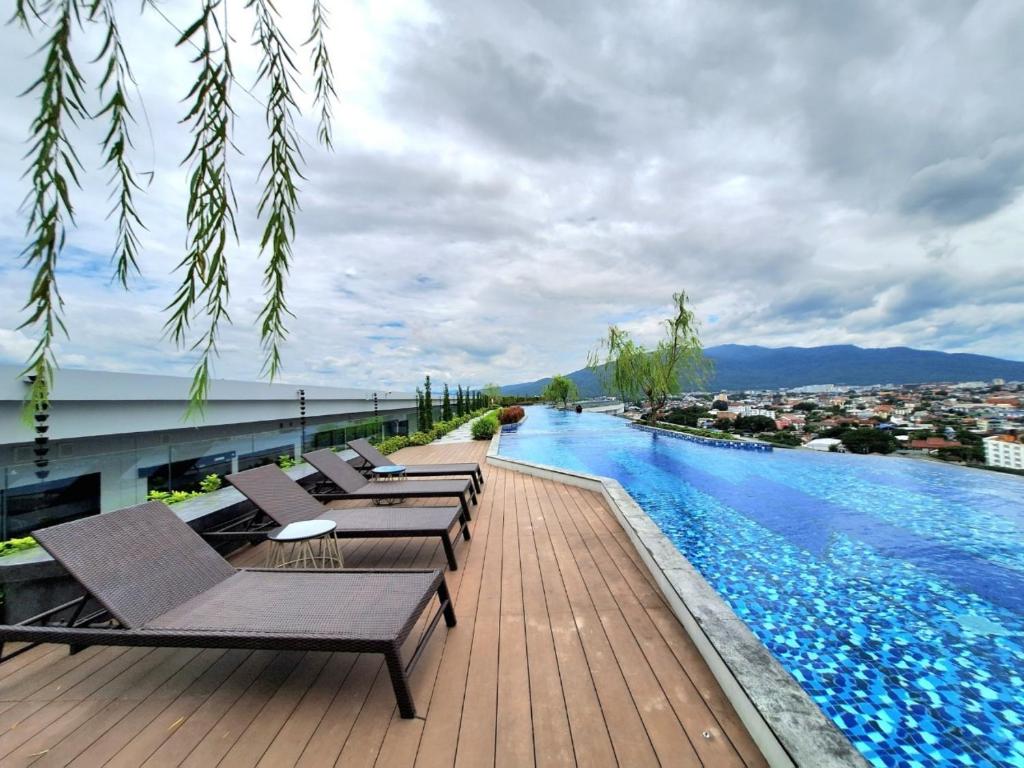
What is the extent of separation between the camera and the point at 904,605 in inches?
149

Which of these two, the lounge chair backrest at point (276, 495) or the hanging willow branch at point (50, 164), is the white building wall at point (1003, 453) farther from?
the hanging willow branch at point (50, 164)

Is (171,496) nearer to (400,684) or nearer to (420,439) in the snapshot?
(400,684)

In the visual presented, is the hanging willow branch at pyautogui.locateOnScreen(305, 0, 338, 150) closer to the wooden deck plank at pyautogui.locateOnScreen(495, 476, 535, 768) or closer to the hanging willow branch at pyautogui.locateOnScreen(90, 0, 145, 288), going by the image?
the hanging willow branch at pyautogui.locateOnScreen(90, 0, 145, 288)

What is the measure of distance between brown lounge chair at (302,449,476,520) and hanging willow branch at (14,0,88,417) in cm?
396

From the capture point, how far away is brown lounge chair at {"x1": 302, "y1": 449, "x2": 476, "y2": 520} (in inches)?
187

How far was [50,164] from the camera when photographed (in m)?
0.72

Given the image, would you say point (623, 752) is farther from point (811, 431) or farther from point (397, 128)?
point (811, 431)

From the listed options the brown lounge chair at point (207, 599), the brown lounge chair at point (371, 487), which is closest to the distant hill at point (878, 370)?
the brown lounge chair at point (371, 487)

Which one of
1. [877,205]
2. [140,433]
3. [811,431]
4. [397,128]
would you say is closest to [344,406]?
[140,433]

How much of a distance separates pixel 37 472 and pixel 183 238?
14.3 ft

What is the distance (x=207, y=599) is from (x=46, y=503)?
2471 mm

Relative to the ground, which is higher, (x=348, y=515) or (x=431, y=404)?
(x=431, y=404)

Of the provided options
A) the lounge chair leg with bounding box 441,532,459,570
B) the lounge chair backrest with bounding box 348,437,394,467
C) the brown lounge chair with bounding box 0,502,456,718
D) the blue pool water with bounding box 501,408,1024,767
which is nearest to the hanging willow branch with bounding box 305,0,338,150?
the brown lounge chair with bounding box 0,502,456,718

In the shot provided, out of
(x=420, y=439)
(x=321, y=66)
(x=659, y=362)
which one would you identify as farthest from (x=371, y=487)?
(x=659, y=362)
